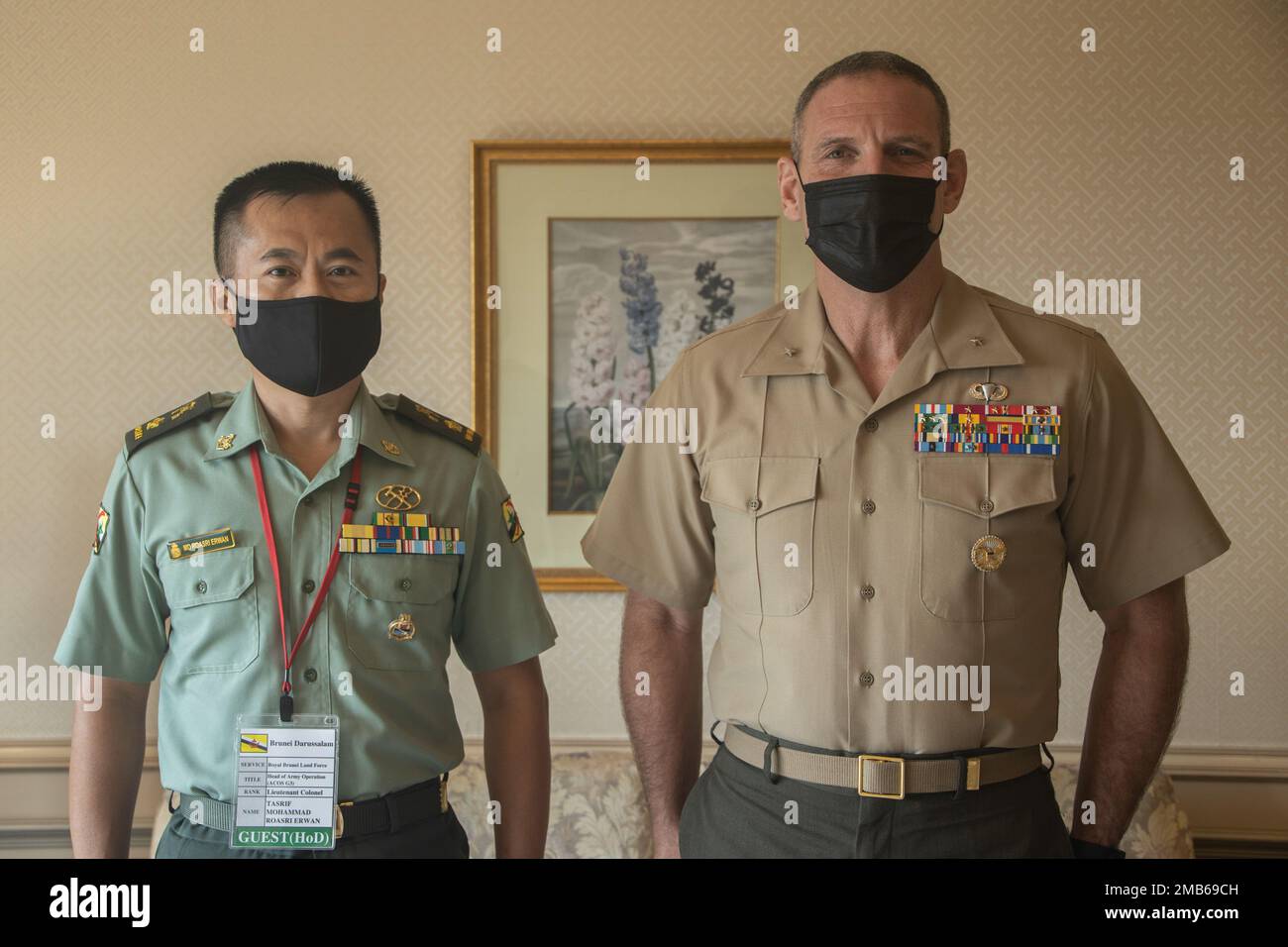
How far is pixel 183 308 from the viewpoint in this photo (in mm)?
2080

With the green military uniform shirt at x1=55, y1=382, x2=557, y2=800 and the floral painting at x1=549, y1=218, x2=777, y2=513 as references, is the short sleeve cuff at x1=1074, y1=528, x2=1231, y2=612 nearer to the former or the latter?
the green military uniform shirt at x1=55, y1=382, x2=557, y2=800

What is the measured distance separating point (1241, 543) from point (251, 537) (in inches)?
72.4

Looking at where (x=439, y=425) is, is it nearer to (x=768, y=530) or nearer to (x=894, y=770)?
(x=768, y=530)

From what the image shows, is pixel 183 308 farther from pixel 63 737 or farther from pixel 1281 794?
pixel 1281 794

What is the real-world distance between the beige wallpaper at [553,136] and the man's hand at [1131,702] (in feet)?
2.56

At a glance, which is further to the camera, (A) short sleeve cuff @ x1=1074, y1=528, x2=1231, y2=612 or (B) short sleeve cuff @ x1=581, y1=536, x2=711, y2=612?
(B) short sleeve cuff @ x1=581, y1=536, x2=711, y2=612

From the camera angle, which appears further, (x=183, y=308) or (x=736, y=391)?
(x=183, y=308)

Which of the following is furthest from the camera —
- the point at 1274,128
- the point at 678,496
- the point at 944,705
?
the point at 1274,128

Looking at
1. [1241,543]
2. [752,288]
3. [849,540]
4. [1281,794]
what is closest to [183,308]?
[752,288]

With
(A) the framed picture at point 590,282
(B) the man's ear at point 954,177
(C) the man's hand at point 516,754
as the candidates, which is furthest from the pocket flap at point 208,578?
(B) the man's ear at point 954,177

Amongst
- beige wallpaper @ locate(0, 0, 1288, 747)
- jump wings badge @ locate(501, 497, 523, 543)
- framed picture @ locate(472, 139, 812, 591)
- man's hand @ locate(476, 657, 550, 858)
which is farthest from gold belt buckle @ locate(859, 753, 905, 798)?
beige wallpaper @ locate(0, 0, 1288, 747)

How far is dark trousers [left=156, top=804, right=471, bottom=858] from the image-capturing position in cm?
129

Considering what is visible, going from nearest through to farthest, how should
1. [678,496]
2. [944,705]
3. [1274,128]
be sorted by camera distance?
[944,705], [678,496], [1274,128]

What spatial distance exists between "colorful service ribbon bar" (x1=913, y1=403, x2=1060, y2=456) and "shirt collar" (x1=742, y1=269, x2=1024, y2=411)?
0.05 m
